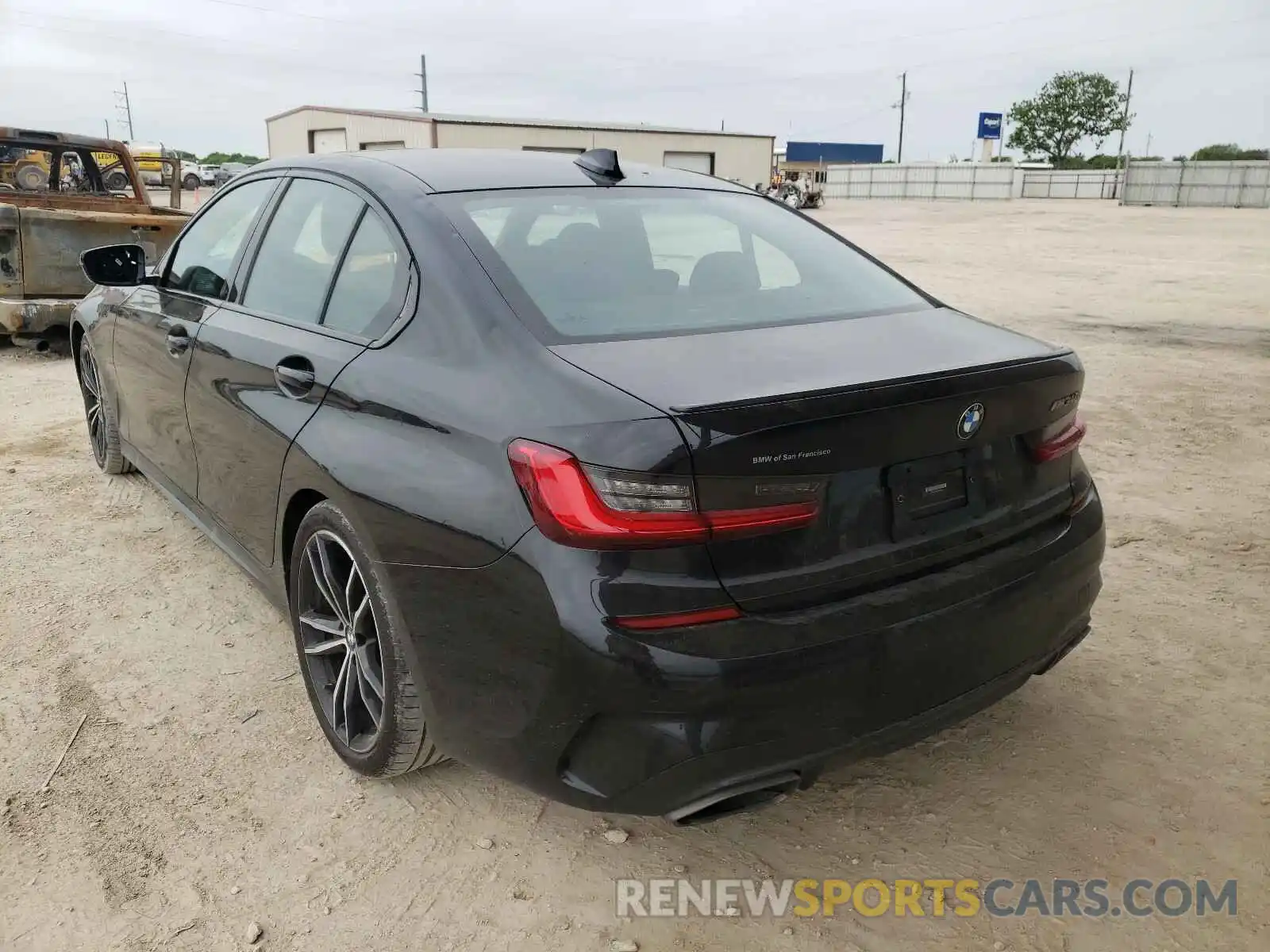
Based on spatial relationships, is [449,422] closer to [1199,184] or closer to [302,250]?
[302,250]

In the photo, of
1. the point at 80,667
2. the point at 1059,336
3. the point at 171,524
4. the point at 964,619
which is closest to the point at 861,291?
the point at 964,619

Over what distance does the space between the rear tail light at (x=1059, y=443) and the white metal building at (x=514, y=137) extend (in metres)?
25.9

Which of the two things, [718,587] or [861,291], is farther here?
[861,291]

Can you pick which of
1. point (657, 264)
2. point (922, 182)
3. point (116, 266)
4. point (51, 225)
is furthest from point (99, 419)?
point (922, 182)

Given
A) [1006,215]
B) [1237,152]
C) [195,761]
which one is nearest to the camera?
[195,761]

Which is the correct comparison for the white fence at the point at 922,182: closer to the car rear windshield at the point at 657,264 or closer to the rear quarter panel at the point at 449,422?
the car rear windshield at the point at 657,264

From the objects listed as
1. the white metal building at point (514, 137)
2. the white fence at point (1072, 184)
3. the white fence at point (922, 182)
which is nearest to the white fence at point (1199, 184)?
the white fence at point (1072, 184)

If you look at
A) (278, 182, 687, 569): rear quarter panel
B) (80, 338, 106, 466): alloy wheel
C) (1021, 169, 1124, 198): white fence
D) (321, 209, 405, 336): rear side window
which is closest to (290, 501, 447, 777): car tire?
(278, 182, 687, 569): rear quarter panel

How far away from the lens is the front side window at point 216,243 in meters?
3.39

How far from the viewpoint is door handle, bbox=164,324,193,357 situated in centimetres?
342

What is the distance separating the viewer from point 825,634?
1.95m

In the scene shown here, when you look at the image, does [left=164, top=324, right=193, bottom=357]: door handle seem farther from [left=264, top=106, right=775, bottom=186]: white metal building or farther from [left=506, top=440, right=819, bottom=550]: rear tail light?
[left=264, top=106, right=775, bottom=186]: white metal building

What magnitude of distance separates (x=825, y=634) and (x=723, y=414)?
19.0 inches

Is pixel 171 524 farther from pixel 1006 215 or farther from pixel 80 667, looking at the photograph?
pixel 1006 215
